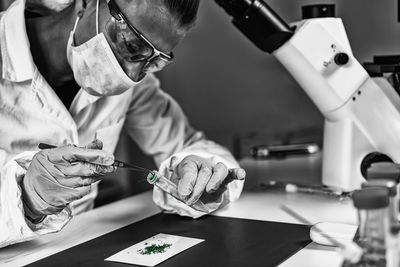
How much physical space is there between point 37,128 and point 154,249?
537mm

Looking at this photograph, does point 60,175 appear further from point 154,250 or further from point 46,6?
point 46,6

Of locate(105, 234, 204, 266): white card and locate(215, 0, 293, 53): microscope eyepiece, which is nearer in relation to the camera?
locate(105, 234, 204, 266): white card

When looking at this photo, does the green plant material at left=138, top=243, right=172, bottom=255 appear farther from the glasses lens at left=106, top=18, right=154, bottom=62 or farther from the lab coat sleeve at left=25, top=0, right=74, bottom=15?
the lab coat sleeve at left=25, top=0, right=74, bottom=15

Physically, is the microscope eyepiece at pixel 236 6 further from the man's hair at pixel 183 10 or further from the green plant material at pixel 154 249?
the green plant material at pixel 154 249

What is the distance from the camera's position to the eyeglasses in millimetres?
1361

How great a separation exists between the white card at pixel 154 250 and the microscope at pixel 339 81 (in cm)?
55

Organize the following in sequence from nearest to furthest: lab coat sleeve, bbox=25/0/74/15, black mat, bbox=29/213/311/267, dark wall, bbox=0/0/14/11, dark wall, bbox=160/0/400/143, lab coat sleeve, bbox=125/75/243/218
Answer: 1. black mat, bbox=29/213/311/267
2. lab coat sleeve, bbox=25/0/74/15
3. lab coat sleeve, bbox=125/75/243/218
4. dark wall, bbox=0/0/14/11
5. dark wall, bbox=160/0/400/143

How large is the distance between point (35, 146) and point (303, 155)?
46.6 inches

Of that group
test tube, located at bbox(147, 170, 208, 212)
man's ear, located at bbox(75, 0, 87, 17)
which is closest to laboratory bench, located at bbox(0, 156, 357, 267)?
test tube, located at bbox(147, 170, 208, 212)

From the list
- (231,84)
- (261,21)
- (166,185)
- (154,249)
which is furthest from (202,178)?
(231,84)

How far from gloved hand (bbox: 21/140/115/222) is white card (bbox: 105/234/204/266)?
17 cm

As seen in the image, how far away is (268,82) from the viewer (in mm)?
2426

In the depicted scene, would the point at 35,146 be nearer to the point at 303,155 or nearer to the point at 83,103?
the point at 83,103

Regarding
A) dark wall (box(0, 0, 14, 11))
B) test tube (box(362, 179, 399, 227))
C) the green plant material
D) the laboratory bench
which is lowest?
the laboratory bench
